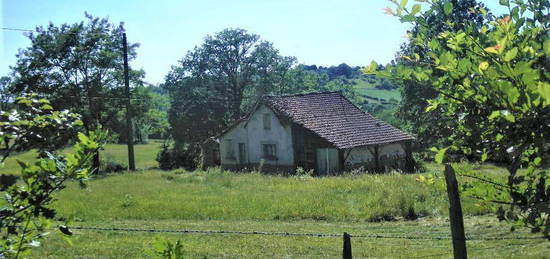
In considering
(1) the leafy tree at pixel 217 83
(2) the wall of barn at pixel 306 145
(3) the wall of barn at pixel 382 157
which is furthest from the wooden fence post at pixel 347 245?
(1) the leafy tree at pixel 217 83

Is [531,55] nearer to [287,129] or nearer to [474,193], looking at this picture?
[474,193]

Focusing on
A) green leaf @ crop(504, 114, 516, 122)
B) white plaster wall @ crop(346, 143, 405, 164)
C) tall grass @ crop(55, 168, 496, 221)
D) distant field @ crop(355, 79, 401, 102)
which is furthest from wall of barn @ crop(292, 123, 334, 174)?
distant field @ crop(355, 79, 401, 102)

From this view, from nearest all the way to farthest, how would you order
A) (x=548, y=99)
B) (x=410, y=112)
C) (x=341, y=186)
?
(x=548, y=99) < (x=341, y=186) < (x=410, y=112)

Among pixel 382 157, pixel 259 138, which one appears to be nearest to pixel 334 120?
pixel 382 157

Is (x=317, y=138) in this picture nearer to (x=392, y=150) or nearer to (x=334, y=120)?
(x=334, y=120)

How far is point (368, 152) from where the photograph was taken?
1385 inches

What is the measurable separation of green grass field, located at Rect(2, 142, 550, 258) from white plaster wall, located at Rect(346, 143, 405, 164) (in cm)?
1035

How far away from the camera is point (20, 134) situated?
3043mm

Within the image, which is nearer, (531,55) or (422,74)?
(531,55)

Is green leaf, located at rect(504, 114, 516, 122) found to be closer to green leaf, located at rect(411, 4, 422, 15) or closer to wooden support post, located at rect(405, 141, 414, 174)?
green leaf, located at rect(411, 4, 422, 15)

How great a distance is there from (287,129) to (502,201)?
33186 mm

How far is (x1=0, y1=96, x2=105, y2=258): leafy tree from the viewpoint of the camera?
278cm

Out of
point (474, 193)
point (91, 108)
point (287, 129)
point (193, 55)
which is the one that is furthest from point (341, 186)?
point (193, 55)

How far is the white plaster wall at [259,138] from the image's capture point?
3619 centimetres
